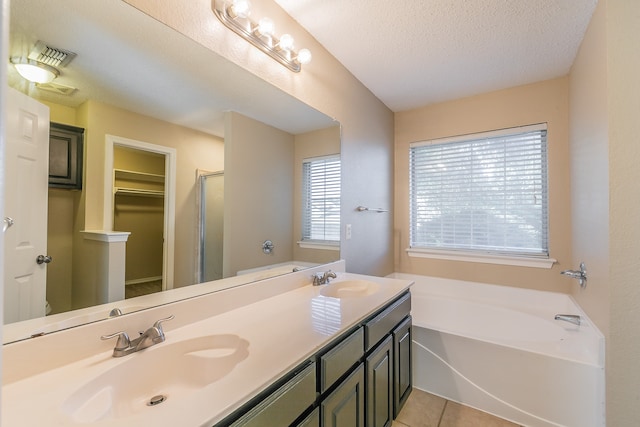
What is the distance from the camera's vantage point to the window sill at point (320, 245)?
1847 millimetres

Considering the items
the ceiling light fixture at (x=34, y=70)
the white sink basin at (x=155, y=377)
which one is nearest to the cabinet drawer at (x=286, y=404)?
the white sink basin at (x=155, y=377)

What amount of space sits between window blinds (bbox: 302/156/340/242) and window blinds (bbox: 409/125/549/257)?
123 cm

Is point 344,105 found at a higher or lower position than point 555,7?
lower

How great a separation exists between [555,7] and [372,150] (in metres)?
1.41

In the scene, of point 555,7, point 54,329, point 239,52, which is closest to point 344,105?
point 239,52

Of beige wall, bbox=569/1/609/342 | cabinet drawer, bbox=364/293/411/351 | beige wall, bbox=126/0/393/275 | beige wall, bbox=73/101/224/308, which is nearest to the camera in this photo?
beige wall, bbox=73/101/224/308

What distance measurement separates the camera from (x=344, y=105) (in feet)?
7.06

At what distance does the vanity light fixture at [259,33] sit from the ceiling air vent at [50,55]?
620mm

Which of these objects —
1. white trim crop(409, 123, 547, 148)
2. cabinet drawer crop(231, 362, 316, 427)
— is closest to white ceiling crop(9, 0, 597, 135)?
white trim crop(409, 123, 547, 148)

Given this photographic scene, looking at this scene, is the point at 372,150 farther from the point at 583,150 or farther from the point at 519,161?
the point at 583,150

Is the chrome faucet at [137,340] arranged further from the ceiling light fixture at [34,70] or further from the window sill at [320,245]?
the window sill at [320,245]

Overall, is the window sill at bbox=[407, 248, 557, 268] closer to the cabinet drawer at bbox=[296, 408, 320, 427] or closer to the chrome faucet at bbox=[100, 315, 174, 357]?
the cabinet drawer at bbox=[296, 408, 320, 427]

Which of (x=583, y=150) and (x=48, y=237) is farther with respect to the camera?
(x=583, y=150)

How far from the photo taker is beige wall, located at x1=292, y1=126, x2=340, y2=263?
1.80 m
